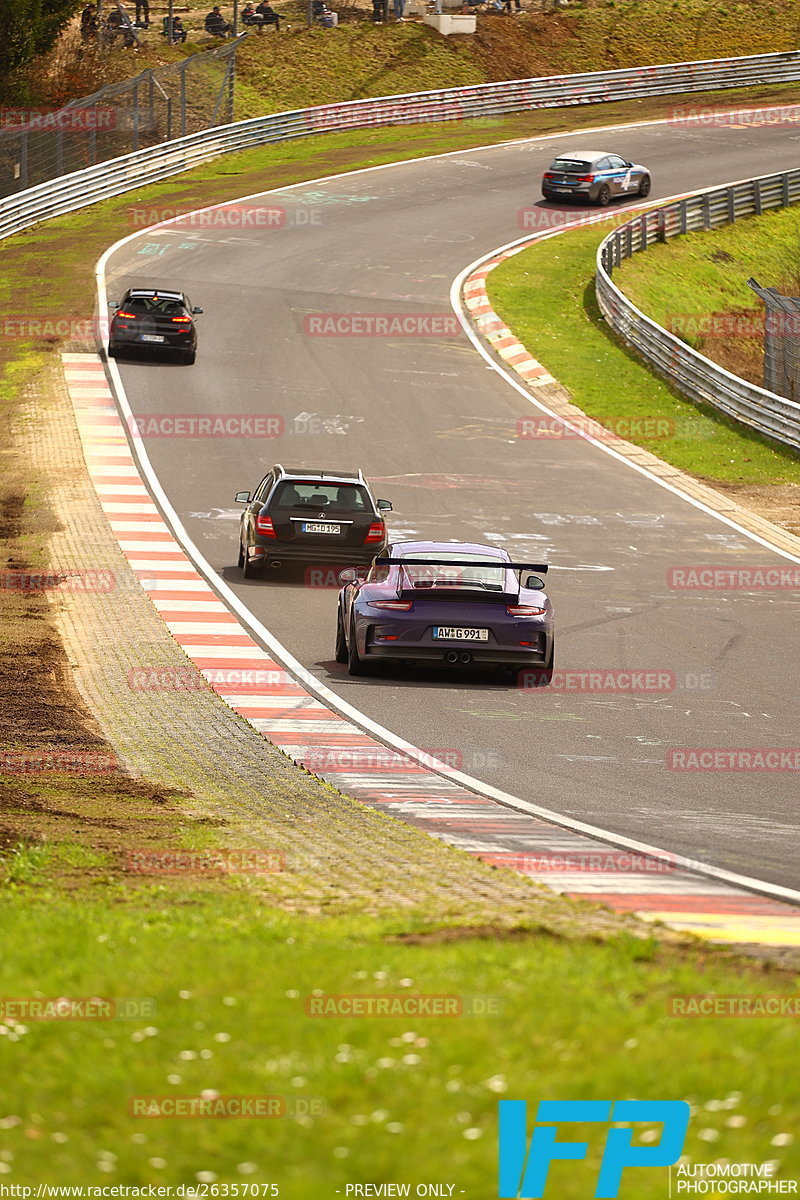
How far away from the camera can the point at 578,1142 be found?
4465 millimetres

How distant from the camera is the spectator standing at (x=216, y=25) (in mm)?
65438

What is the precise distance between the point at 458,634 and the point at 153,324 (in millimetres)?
22129

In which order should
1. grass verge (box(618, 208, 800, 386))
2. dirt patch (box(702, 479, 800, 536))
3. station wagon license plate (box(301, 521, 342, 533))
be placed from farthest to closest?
grass verge (box(618, 208, 800, 386))
dirt patch (box(702, 479, 800, 536))
station wagon license plate (box(301, 521, 342, 533))

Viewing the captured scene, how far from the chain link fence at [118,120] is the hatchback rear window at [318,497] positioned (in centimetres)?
3138

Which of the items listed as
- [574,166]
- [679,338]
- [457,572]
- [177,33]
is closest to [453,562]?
[457,572]

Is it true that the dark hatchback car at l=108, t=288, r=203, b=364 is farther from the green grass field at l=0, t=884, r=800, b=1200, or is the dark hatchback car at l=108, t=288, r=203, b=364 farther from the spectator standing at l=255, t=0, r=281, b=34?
the spectator standing at l=255, t=0, r=281, b=34

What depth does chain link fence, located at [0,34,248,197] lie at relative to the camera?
49219mm

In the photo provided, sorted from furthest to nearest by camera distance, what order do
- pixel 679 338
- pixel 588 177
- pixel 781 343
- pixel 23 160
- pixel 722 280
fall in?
pixel 588 177 < pixel 23 160 < pixel 722 280 < pixel 679 338 < pixel 781 343

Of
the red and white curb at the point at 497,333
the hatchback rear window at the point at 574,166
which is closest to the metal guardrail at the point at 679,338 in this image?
the red and white curb at the point at 497,333

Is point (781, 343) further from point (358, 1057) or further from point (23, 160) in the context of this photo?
point (358, 1057)

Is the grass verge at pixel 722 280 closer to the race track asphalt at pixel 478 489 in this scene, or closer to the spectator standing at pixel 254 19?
the race track asphalt at pixel 478 489

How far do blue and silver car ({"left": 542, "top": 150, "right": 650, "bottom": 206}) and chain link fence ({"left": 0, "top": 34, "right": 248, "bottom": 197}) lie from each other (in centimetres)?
1410

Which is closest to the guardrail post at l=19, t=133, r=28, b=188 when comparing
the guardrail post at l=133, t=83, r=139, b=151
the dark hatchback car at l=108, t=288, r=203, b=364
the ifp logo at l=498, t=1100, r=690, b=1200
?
the guardrail post at l=133, t=83, r=139, b=151

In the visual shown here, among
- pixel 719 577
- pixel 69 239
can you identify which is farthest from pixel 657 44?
pixel 719 577
